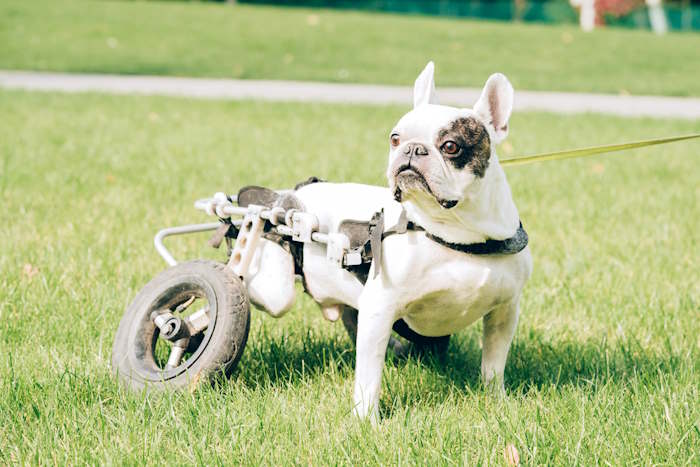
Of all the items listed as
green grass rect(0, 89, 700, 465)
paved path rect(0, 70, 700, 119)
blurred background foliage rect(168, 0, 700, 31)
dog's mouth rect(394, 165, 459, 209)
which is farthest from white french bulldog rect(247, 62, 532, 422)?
blurred background foliage rect(168, 0, 700, 31)

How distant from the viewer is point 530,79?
13.7 m

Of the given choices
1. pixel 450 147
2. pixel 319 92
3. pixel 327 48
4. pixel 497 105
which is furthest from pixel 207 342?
pixel 327 48

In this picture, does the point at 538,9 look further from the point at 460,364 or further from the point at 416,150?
the point at 416,150

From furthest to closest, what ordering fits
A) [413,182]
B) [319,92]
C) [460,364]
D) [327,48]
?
[327,48] → [319,92] → [460,364] → [413,182]

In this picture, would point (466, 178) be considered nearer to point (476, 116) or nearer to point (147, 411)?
point (476, 116)

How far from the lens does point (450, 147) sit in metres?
2.13

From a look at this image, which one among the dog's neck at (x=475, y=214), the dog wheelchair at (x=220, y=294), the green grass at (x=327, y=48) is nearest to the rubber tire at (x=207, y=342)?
the dog wheelchair at (x=220, y=294)

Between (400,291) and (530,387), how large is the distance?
608 mm

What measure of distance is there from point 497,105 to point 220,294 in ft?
3.13

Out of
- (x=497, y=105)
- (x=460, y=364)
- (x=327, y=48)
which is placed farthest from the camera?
(x=327, y=48)

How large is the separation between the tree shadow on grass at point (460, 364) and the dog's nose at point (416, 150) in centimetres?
81

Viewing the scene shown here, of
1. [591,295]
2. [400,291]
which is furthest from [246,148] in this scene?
[400,291]

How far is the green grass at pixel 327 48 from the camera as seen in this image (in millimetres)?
13820

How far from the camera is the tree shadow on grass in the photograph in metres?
2.69
